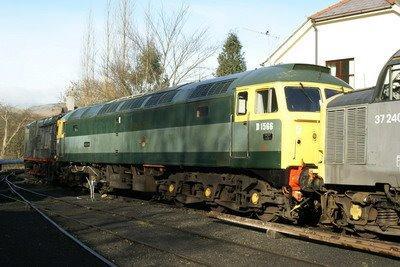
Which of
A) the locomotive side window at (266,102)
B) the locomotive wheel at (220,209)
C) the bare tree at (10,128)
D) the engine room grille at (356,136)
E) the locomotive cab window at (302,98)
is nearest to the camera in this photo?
the engine room grille at (356,136)

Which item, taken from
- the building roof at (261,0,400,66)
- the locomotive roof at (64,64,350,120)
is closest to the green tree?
the building roof at (261,0,400,66)

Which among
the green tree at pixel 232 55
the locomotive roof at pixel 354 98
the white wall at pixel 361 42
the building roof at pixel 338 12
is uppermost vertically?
the green tree at pixel 232 55

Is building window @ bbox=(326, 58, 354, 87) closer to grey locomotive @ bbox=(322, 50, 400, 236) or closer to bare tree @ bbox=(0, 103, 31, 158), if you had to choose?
grey locomotive @ bbox=(322, 50, 400, 236)

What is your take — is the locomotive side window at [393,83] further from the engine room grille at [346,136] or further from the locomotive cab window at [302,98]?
the locomotive cab window at [302,98]

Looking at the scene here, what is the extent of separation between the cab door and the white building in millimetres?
11474

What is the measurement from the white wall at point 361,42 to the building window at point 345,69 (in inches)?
9.1

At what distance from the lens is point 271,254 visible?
9.02m

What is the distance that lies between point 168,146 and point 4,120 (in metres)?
51.9

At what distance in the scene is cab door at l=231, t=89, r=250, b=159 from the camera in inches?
483

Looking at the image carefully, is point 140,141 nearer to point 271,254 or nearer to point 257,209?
point 257,209

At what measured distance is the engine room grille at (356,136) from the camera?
9.35m

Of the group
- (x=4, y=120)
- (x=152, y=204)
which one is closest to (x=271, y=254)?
(x=152, y=204)

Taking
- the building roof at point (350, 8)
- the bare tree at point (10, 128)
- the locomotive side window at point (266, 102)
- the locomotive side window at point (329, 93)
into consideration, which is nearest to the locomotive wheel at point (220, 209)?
the locomotive side window at point (266, 102)

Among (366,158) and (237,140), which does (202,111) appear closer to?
(237,140)
